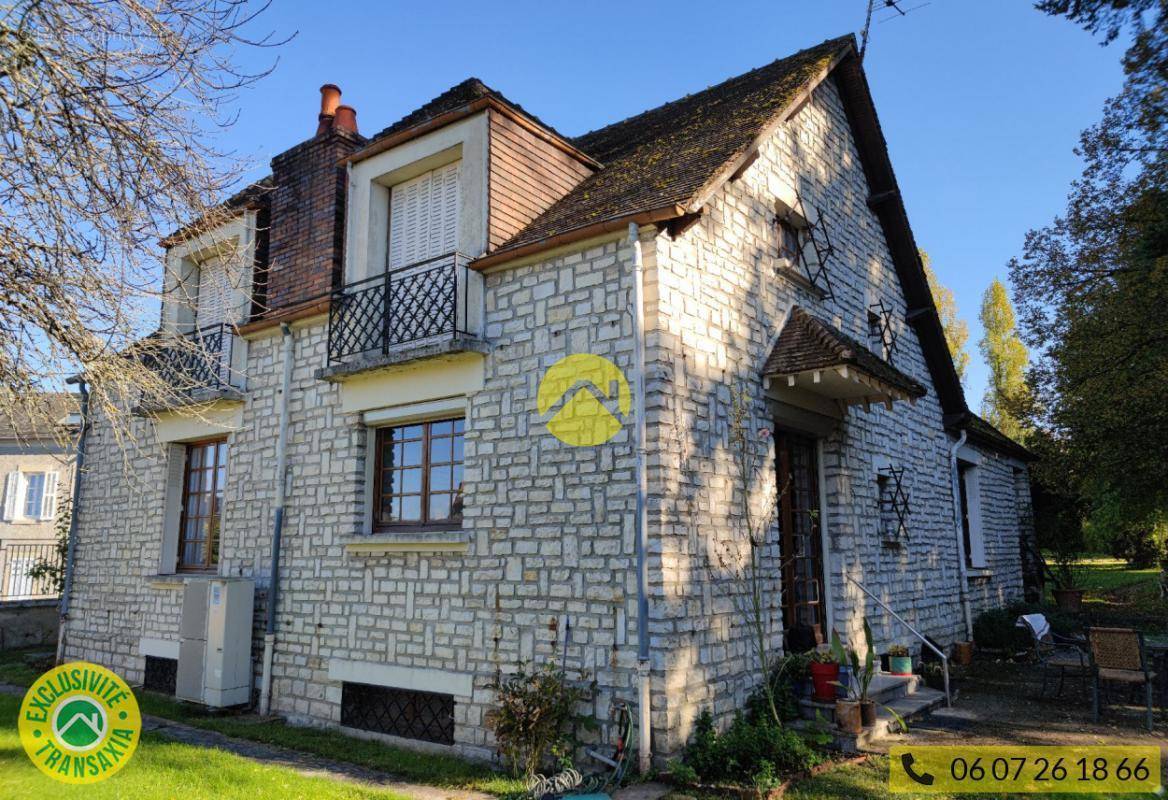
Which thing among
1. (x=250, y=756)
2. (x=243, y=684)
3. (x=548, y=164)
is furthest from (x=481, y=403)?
(x=243, y=684)

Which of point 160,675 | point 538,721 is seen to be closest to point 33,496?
point 160,675

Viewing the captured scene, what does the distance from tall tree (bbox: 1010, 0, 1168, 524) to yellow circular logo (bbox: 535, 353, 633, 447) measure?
7.52 meters

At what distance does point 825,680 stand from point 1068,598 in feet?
37.6

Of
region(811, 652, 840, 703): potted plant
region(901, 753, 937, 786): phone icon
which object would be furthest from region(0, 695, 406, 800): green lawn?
region(901, 753, 937, 786): phone icon

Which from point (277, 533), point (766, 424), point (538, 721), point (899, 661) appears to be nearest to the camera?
point (538, 721)

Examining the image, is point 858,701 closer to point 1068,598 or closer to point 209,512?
point 209,512

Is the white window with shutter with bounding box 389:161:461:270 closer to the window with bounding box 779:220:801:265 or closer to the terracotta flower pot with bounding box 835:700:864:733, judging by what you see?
the window with bounding box 779:220:801:265

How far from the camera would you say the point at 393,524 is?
818cm

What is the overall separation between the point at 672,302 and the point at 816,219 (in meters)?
4.19

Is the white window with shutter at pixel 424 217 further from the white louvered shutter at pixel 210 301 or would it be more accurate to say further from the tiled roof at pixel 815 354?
the tiled roof at pixel 815 354

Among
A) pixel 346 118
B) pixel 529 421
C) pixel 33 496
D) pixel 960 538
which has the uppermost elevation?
pixel 346 118

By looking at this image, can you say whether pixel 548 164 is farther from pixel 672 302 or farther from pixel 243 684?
pixel 243 684

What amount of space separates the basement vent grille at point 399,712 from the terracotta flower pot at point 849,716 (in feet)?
11.2

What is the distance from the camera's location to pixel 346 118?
33.1 ft
